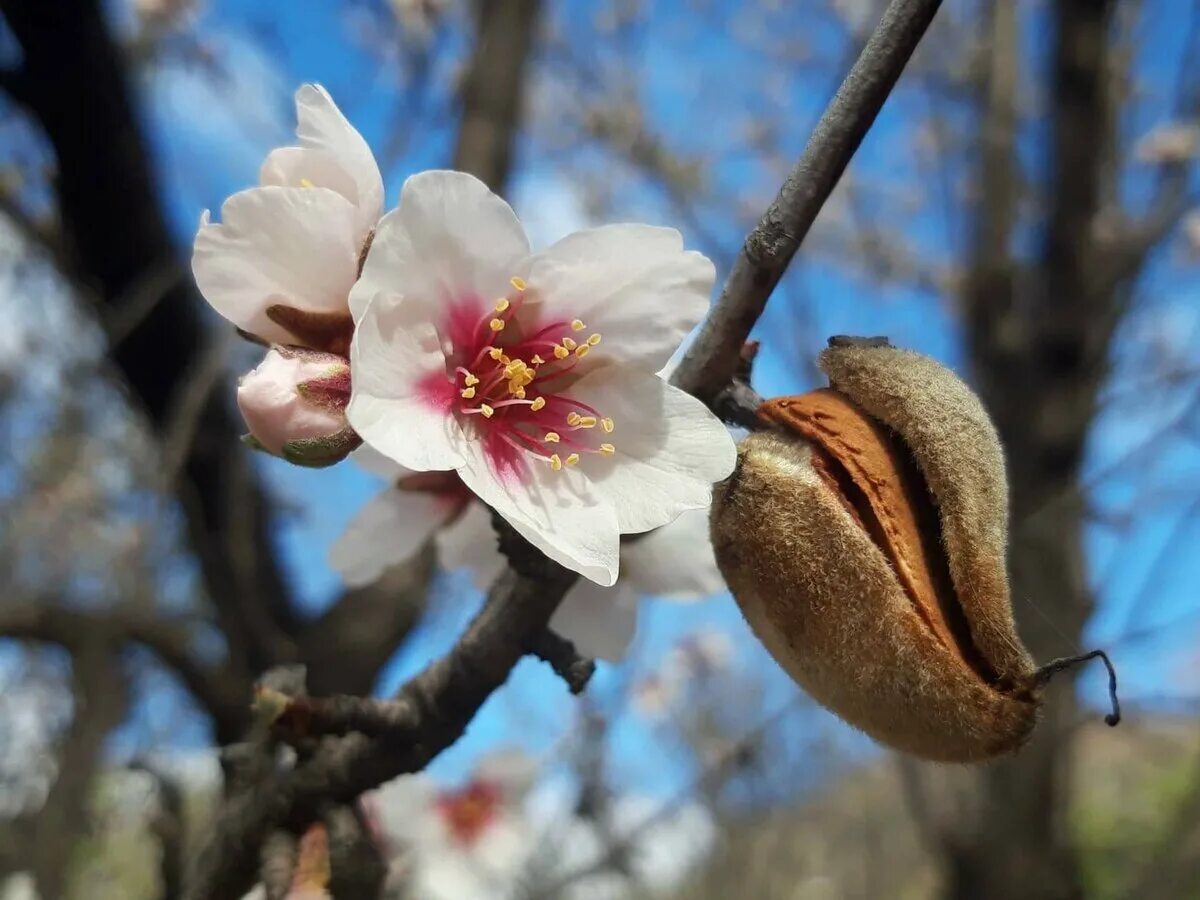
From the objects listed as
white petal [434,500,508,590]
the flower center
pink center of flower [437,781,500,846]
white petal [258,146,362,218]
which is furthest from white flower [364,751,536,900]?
white petal [258,146,362,218]

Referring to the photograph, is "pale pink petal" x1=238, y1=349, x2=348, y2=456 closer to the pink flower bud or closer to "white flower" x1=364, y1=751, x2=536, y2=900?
the pink flower bud

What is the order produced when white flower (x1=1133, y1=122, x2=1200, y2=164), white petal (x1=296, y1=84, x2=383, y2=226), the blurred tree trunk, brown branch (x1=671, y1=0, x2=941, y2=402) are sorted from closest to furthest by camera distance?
brown branch (x1=671, y1=0, x2=941, y2=402)
white petal (x1=296, y1=84, x2=383, y2=226)
the blurred tree trunk
white flower (x1=1133, y1=122, x2=1200, y2=164)

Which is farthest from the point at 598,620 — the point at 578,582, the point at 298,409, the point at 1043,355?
the point at 1043,355

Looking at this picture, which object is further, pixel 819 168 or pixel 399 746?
pixel 399 746

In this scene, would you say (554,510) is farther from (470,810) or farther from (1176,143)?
(1176,143)

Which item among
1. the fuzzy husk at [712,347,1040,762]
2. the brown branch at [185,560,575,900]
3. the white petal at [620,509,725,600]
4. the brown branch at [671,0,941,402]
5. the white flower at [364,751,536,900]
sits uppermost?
the brown branch at [671,0,941,402]

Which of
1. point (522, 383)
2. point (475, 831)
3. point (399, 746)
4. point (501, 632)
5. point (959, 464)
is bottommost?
point (475, 831)

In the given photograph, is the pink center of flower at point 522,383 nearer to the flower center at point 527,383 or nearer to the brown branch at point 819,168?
the flower center at point 527,383
